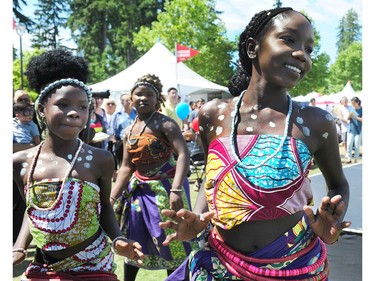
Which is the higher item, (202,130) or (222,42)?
(222,42)

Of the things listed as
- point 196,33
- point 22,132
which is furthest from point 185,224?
point 196,33

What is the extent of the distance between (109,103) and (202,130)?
10095 mm

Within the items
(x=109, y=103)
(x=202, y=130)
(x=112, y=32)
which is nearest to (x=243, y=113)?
(x=202, y=130)

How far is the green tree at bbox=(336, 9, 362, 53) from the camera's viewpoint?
105 meters

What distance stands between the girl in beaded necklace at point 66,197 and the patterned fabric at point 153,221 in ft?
6.25

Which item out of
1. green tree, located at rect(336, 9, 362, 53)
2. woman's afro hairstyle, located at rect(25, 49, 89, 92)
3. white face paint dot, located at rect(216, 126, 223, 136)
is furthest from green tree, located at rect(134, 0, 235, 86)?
green tree, located at rect(336, 9, 362, 53)

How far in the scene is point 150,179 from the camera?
4527mm

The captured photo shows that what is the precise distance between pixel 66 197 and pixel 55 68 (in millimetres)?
993

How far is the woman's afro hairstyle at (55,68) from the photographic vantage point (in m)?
3.00

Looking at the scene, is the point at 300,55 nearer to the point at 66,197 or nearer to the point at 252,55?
the point at 252,55
